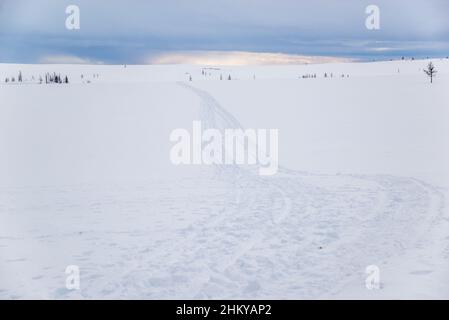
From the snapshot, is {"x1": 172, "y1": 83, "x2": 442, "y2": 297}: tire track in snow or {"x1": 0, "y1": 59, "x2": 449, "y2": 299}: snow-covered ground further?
{"x1": 172, "y1": 83, "x2": 442, "y2": 297}: tire track in snow

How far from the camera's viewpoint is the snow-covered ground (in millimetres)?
4867

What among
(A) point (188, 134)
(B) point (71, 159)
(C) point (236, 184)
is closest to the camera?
(C) point (236, 184)

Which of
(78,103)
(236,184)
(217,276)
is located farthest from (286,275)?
(78,103)

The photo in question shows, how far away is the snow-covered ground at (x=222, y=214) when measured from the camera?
487 centimetres

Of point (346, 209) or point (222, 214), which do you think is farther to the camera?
point (346, 209)

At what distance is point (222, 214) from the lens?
22.8ft

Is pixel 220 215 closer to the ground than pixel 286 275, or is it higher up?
higher up

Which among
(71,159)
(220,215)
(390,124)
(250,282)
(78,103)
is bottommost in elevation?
(250,282)

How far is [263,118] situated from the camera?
687 inches

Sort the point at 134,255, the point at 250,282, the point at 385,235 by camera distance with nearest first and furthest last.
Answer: the point at 250,282
the point at 134,255
the point at 385,235

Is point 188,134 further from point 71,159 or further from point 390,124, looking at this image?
point 390,124

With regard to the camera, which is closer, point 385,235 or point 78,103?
point 385,235

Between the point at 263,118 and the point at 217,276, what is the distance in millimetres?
12864

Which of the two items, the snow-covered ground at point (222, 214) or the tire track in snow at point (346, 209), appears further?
the tire track in snow at point (346, 209)
